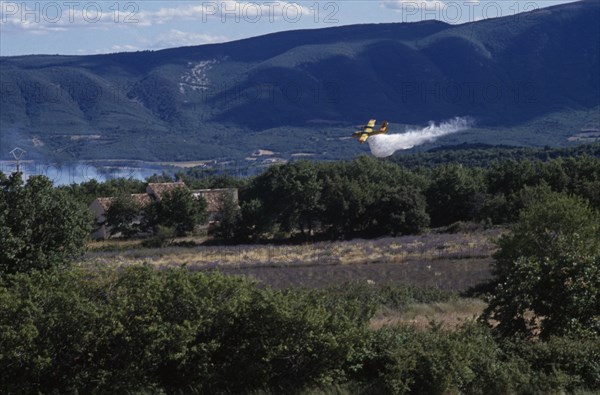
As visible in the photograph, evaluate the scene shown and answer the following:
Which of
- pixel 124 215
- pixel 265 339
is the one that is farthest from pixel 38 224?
pixel 124 215

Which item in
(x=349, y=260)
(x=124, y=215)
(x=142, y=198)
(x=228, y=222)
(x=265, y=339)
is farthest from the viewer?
(x=142, y=198)

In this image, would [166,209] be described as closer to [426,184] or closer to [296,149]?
[426,184]

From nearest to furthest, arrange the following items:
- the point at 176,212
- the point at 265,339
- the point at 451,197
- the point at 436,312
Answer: the point at 265,339 < the point at 436,312 < the point at 176,212 < the point at 451,197

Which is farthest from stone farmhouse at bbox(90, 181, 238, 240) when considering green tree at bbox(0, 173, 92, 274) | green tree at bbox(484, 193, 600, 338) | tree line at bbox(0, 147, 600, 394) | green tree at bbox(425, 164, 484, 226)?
tree line at bbox(0, 147, 600, 394)

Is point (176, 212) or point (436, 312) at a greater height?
point (436, 312)

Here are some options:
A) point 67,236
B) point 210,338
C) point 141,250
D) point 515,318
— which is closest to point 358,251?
point 141,250

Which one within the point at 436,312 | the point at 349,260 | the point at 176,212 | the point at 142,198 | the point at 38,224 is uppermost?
the point at 38,224

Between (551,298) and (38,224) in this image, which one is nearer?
(551,298)

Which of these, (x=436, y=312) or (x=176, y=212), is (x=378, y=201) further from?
(x=436, y=312)
